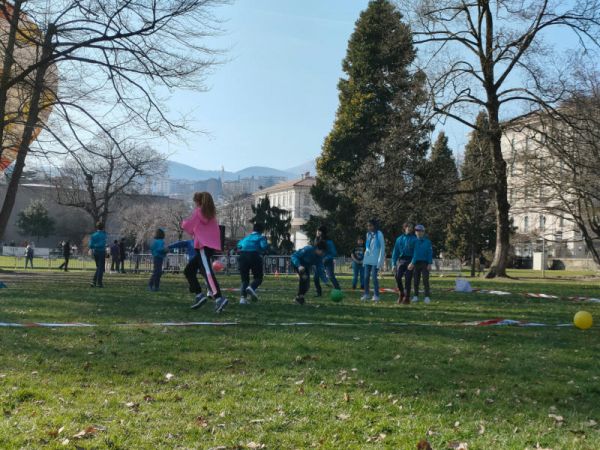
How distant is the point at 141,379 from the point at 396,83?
2803 cm

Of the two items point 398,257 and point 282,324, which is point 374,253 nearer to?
point 398,257

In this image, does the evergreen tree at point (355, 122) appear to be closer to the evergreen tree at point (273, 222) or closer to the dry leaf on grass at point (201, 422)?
the evergreen tree at point (273, 222)

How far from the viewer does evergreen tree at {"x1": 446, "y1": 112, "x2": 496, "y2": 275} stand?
30031 millimetres

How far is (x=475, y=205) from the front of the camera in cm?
4341

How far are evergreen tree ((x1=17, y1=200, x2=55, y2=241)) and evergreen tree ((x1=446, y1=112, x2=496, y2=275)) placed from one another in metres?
53.8

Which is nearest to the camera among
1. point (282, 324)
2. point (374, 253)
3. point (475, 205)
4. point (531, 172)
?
point (282, 324)

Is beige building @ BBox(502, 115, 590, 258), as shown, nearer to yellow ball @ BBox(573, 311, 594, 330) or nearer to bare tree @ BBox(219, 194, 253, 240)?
yellow ball @ BBox(573, 311, 594, 330)

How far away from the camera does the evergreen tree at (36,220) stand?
269ft

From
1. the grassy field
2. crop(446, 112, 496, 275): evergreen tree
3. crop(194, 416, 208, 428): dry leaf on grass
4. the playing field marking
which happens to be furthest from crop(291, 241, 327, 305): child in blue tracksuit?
crop(446, 112, 496, 275): evergreen tree

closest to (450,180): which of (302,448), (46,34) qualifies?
(46,34)

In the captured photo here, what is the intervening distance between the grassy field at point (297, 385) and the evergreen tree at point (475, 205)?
20.9 meters

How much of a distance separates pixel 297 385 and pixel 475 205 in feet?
130

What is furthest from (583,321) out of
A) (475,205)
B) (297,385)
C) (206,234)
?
(475,205)

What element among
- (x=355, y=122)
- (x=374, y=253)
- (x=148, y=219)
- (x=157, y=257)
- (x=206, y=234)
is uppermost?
(x=355, y=122)
